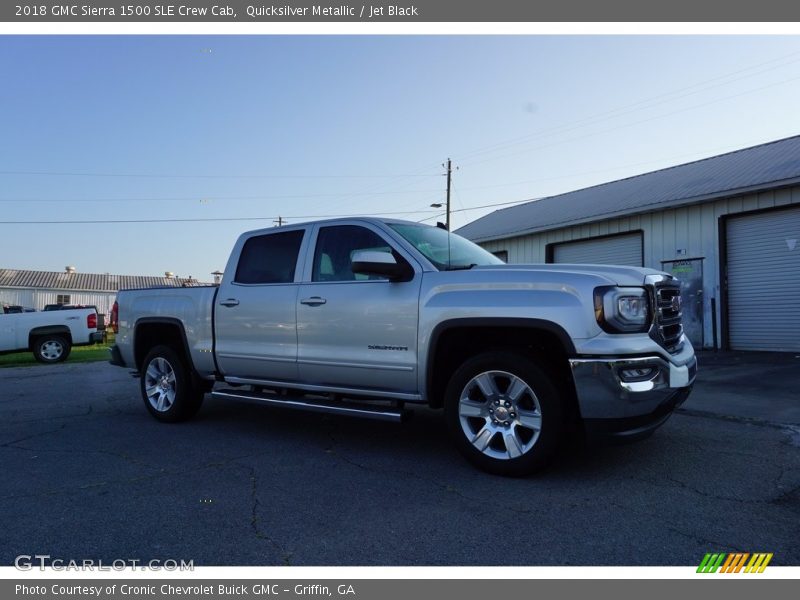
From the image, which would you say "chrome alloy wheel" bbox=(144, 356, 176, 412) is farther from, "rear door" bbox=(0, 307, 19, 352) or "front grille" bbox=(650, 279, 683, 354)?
"rear door" bbox=(0, 307, 19, 352)

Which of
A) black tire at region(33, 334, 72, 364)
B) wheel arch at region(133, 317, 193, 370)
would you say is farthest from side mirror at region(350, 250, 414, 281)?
black tire at region(33, 334, 72, 364)

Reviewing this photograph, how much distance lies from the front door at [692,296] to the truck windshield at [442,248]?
9762mm

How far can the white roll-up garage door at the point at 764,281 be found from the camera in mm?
11859

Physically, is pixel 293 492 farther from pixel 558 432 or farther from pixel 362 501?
pixel 558 432

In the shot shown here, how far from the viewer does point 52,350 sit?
1512cm

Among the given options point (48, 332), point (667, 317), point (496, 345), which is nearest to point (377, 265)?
point (496, 345)

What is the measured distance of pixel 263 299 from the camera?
220 inches

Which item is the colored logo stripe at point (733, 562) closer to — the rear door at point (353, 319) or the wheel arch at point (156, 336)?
the rear door at point (353, 319)

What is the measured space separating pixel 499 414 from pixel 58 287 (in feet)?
184

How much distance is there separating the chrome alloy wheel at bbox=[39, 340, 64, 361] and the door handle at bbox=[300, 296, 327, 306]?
12707 millimetres

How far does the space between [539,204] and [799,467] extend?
59.1 feet

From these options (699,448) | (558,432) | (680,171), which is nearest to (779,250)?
(680,171)

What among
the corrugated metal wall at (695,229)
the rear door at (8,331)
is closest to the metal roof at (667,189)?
the corrugated metal wall at (695,229)

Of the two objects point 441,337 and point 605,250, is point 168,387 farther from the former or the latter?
point 605,250
